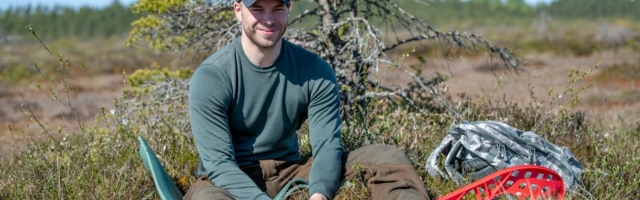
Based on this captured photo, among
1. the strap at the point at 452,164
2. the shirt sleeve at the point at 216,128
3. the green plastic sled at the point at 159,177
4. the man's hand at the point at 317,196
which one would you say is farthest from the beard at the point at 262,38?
the strap at the point at 452,164

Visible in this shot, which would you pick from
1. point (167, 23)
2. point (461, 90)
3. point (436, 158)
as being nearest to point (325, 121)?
point (436, 158)

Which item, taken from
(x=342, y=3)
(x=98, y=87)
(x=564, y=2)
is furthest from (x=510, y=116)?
(x=564, y=2)

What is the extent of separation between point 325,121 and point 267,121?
0.32 m

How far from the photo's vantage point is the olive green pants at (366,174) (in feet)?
11.4

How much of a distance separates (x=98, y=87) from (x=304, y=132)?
52.2 feet

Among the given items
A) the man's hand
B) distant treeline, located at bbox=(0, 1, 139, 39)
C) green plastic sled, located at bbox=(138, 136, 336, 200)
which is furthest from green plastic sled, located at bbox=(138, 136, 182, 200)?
distant treeline, located at bbox=(0, 1, 139, 39)

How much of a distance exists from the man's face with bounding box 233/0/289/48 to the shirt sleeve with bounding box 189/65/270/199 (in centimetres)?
28

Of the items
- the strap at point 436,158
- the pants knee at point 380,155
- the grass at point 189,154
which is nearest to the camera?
the pants knee at point 380,155

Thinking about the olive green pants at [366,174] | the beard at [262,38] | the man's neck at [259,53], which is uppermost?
the beard at [262,38]

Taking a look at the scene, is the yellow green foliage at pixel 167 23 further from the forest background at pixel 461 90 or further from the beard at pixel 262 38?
the beard at pixel 262 38

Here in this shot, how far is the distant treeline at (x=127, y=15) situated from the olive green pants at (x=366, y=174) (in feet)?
195

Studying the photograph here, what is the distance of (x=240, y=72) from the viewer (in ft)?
11.5

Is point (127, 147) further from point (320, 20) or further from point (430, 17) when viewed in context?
point (430, 17)

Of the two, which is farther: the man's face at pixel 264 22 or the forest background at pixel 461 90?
the forest background at pixel 461 90
